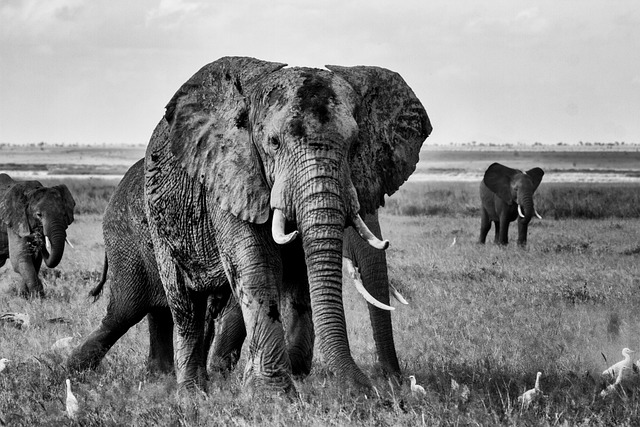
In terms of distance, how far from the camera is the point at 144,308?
885 cm

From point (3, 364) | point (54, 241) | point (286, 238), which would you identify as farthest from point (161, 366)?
point (54, 241)

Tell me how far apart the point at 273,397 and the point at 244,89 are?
184 centimetres

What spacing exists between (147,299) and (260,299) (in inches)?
91.1

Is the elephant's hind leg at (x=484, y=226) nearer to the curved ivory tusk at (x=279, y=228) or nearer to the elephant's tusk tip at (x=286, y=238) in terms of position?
the curved ivory tusk at (x=279, y=228)

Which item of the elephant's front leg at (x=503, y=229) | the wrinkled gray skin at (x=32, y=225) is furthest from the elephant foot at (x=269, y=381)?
the elephant's front leg at (x=503, y=229)

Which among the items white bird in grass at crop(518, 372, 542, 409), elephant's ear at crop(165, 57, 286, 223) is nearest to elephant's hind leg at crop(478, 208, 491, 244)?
white bird in grass at crop(518, 372, 542, 409)

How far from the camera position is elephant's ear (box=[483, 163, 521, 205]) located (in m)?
23.0

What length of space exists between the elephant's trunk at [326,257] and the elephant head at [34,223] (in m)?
8.67

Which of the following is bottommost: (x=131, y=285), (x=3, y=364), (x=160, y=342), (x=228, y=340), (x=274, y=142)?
(x=3, y=364)

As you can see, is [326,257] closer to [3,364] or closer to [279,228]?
[279,228]

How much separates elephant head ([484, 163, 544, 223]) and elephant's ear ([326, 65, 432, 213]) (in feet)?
47.0

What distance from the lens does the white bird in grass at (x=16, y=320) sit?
1176 cm

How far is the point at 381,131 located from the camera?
24.1 ft

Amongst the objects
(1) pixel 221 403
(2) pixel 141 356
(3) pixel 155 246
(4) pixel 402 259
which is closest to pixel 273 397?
(1) pixel 221 403
